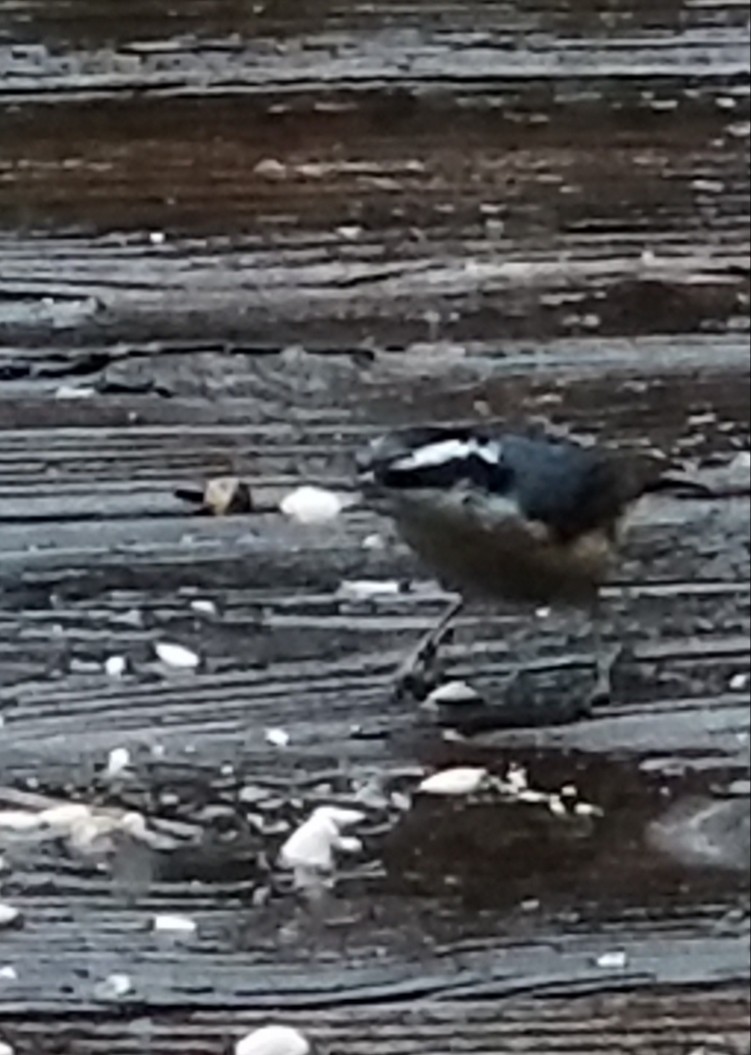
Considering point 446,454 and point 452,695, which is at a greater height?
point 446,454

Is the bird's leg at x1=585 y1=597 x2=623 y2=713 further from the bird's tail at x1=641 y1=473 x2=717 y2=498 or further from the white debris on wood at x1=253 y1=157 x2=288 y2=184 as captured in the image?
the white debris on wood at x1=253 y1=157 x2=288 y2=184

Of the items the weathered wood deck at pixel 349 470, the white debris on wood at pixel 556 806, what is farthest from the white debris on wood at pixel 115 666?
the white debris on wood at pixel 556 806

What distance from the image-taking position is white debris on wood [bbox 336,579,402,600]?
114cm

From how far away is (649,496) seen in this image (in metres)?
1.15

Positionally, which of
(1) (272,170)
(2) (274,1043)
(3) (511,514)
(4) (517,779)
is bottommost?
(2) (274,1043)

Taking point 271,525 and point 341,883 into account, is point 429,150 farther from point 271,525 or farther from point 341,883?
point 341,883

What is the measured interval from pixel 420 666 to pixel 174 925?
17cm

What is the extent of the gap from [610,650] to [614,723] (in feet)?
0.12

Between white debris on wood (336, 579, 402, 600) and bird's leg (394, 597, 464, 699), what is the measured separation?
1.1 inches

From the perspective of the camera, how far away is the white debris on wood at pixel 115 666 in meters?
1.14

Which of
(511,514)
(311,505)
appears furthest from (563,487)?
(311,505)

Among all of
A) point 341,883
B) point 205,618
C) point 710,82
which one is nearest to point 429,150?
point 710,82

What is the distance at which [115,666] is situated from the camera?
3.75 feet

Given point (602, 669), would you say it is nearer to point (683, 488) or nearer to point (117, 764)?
point (683, 488)
